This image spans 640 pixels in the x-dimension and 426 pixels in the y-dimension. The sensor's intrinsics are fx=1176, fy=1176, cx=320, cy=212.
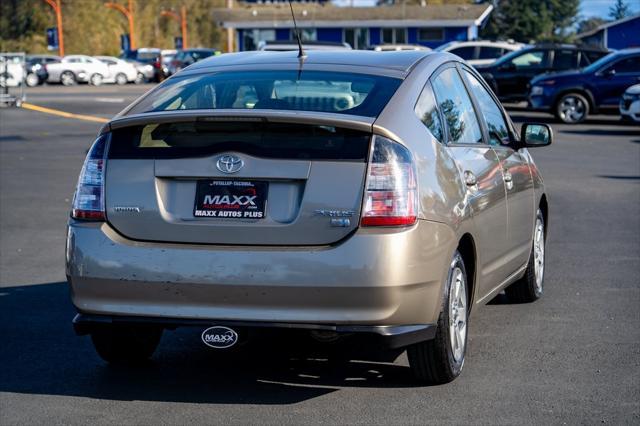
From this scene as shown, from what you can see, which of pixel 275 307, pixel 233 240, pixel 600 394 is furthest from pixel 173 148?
pixel 600 394

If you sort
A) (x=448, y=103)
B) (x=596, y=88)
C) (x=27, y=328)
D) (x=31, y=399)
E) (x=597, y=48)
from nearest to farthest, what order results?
(x=31, y=399) < (x=448, y=103) < (x=27, y=328) < (x=596, y=88) < (x=597, y=48)

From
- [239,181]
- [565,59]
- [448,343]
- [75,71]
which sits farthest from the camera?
[75,71]

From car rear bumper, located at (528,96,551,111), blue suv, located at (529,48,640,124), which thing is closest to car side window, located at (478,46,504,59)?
blue suv, located at (529,48,640,124)

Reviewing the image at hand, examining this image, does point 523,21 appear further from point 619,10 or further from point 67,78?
point 67,78

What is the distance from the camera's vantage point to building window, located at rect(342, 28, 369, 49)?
237 ft

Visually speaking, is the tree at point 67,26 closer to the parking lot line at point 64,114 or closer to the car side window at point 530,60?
the parking lot line at point 64,114

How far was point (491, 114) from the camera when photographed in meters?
7.28

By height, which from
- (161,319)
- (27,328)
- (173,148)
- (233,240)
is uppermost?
(173,148)

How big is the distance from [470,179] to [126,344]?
2012mm

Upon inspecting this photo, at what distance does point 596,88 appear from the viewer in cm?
2711

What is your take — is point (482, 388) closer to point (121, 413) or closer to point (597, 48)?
point (121, 413)

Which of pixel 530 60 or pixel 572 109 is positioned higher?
pixel 530 60

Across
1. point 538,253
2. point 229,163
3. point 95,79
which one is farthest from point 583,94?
point 95,79

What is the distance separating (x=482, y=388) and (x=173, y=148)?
194 centimetres
